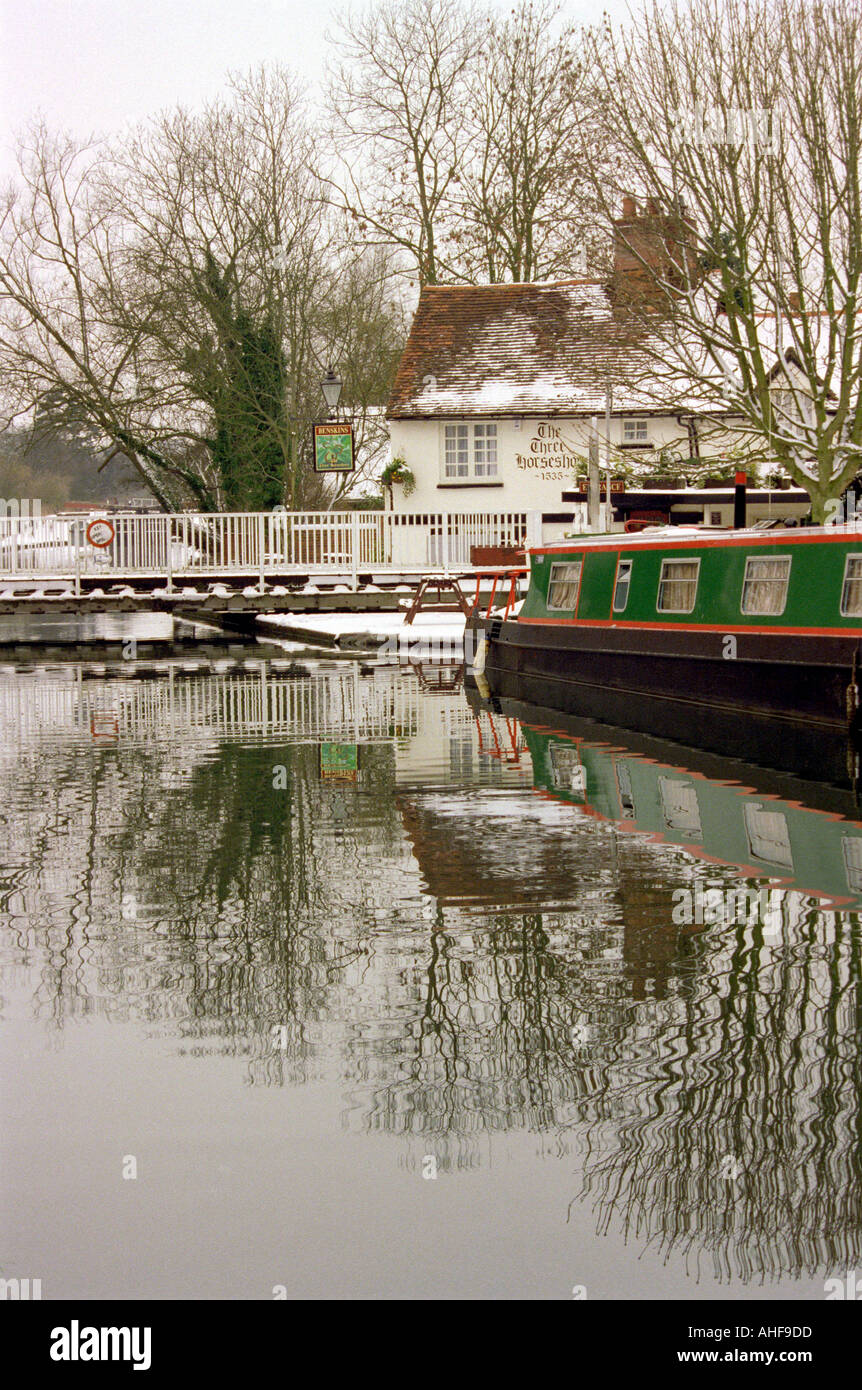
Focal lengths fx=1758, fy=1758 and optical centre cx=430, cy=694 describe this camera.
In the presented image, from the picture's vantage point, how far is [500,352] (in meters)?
42.5

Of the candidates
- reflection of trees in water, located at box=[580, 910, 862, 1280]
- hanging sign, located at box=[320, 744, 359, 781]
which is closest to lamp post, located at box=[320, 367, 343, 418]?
hanging sign, located at box=[320, 744, 359, 781]

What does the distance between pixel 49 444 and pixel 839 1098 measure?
40700 mm

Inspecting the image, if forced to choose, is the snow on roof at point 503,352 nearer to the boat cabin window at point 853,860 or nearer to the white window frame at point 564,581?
the white window frame at point 564,581

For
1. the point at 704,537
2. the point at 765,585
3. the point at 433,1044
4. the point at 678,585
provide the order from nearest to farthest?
the point at 433,1044
the point at 765,585
the point at 704,537
the point at 678,585

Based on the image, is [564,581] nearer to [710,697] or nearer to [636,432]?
[710,697]

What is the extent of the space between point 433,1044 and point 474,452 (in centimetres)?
3547

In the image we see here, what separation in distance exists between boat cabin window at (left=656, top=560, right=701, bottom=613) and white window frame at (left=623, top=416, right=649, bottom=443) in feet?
70.3

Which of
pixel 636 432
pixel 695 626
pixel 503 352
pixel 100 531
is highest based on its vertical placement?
pixel 503 352

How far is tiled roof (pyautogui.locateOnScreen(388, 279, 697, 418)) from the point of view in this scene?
40469 mm

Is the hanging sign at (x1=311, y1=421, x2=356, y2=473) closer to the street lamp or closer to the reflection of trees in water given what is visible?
the street lamp

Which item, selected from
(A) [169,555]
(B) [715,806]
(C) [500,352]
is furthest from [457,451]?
(B) [715,806]

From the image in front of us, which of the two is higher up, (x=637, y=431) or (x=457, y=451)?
(x=637, y=431)

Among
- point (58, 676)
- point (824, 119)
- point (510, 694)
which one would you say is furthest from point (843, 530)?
point (58, 676)
